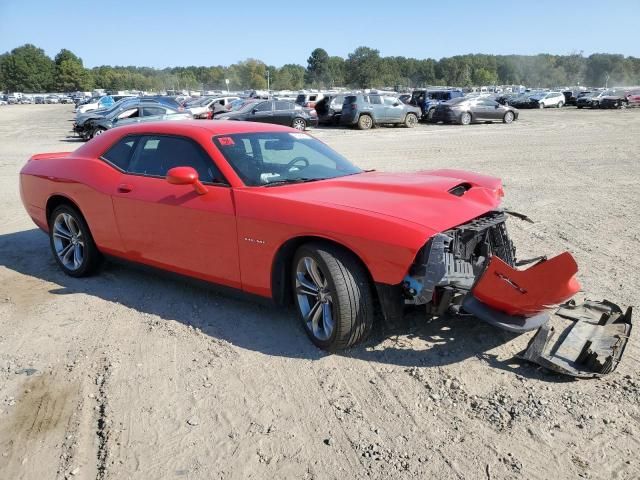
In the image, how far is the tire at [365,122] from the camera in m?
25.2

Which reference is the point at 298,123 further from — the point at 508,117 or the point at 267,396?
→ the point at 267,396

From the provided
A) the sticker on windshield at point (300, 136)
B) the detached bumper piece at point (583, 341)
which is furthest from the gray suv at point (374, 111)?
the detached bumper piece at point (583, 341)

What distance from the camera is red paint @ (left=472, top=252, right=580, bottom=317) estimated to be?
3.07m

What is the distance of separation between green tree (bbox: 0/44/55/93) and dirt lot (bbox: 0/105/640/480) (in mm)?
158043

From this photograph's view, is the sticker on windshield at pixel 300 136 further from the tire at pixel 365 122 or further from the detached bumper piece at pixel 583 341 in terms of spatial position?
the tire at pixel 365 122

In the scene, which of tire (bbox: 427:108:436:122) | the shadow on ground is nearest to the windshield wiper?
the shadow on ground

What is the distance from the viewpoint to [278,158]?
440 cm

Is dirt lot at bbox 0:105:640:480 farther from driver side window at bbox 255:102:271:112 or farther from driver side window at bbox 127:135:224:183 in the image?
driver side window at bbox 255:102:271:112

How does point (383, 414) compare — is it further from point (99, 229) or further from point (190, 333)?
point (99, 229)

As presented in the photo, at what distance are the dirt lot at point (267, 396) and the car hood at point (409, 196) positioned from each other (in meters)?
0.90

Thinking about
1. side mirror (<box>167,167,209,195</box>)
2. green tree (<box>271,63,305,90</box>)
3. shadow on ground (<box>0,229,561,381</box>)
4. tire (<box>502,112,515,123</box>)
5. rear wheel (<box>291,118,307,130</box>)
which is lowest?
green tree (<box>271,63,305,90</box>)

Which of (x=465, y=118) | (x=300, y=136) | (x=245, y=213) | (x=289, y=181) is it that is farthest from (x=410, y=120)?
(x=245, y=213)

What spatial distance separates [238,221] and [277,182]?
45 centimetres

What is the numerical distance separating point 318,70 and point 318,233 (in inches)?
6470
